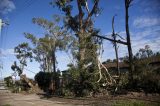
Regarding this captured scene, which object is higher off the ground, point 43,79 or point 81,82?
point 43,79

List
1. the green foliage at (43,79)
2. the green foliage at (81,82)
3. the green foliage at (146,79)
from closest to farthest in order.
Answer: the green foliage at (146,79) < the green foliage at (81,82) < the green foliage at (43,79)

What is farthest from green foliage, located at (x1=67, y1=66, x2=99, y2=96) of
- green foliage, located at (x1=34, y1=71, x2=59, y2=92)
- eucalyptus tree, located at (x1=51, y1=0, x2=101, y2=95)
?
green foliage, located at (x1=34, y1=71, x2=59, y2=92)

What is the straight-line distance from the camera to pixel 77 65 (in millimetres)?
24141

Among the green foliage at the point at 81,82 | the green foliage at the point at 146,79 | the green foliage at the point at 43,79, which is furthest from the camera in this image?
the green foliage at the point at 43,79

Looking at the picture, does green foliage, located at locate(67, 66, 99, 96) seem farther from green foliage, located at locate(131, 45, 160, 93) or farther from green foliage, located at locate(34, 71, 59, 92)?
Answer: green foliage, located at locate(34, 71, 59, 92)

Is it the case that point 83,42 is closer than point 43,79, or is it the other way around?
point 83,42

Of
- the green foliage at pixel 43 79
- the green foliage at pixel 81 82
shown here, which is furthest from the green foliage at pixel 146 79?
the green foliage at pixel 43 79

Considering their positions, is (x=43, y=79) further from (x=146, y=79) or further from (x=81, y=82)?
(x=146, y=79)

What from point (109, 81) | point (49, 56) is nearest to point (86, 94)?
point (109, 81)

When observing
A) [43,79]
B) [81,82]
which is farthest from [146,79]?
[43,79]

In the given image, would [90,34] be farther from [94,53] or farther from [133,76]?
[133,76]

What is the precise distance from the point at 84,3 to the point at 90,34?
5293 mm

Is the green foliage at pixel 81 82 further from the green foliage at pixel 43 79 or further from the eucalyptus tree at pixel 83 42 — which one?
the green foliage at pixel 43 79

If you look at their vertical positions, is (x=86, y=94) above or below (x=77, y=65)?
below
